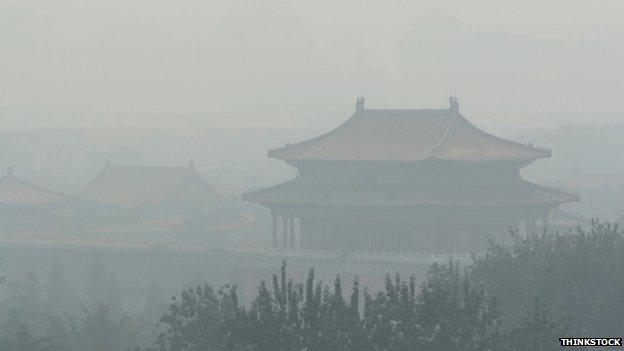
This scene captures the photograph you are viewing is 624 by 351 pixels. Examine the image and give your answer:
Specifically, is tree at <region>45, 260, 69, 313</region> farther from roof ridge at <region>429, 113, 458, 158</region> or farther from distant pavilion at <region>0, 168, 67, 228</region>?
distant pavilion at <region>0, 168, 67, 228</region>

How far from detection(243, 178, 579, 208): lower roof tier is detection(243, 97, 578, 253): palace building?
0.03 meters

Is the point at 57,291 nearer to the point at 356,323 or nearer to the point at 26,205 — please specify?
the point at 26,205

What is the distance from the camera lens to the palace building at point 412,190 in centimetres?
6562

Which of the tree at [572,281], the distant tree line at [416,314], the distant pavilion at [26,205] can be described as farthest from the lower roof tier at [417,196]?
the distant pavilion at [26,205]

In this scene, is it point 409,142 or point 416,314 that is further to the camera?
point 409,142

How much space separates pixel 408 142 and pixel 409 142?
0.07m

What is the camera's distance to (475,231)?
65.8 meters

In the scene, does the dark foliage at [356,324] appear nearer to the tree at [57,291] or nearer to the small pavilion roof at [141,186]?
the tree at [57,291]

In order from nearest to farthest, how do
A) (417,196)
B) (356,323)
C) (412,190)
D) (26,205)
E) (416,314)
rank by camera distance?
1. (356,323)
2. (416,314)
3. (417,196)
4. (412,190)
5. (26,205)

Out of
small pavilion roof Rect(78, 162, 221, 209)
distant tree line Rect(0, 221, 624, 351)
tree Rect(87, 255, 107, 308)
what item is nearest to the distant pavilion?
small pavilion roof Rect(78, 162, 221, 209)

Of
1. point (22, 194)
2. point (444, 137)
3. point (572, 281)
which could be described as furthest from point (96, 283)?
point (572, 281)

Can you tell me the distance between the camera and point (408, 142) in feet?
223

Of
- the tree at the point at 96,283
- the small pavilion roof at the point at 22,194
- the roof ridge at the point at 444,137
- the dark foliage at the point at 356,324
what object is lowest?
the dark foliage at the point at 356,324

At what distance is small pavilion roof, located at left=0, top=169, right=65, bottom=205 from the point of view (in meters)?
89.6
